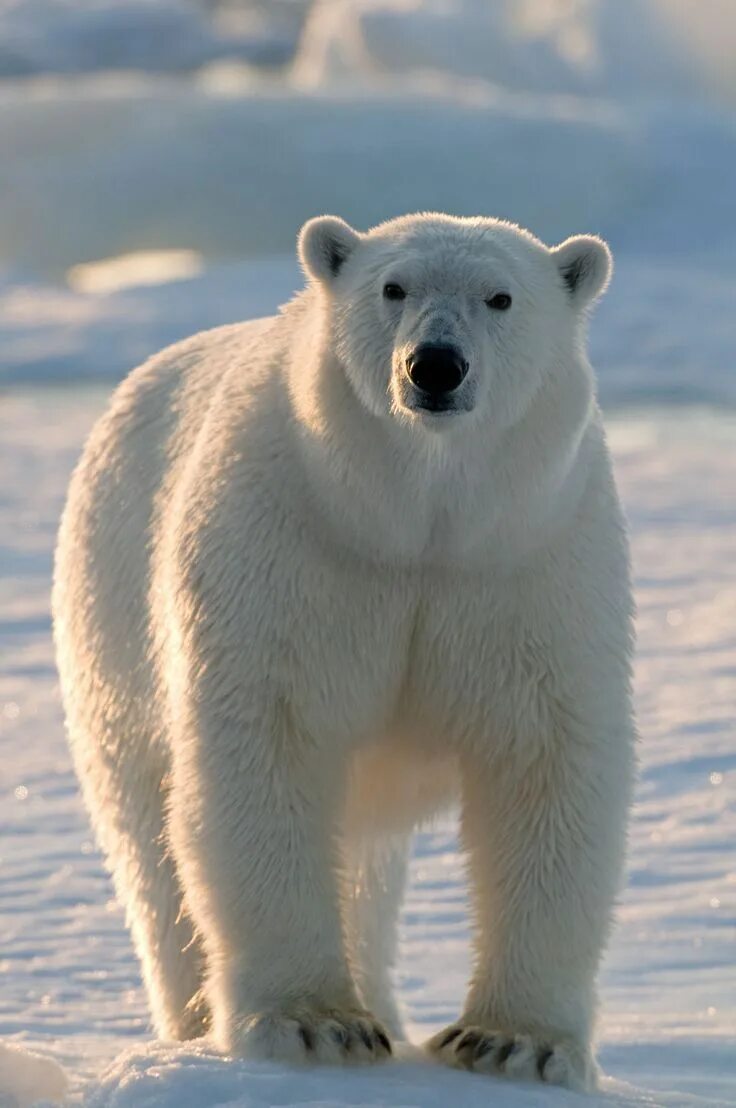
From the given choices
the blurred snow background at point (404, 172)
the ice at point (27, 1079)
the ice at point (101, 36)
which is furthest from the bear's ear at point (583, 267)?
the ice at point (101, 36)

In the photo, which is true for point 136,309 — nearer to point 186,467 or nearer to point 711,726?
point 711,726

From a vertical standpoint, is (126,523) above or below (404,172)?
below

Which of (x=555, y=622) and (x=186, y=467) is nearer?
(x=555, y=622)

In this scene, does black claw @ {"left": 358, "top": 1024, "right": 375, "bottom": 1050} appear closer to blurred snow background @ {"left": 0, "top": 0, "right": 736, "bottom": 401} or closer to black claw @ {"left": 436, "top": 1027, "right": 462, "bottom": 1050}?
black claw @ {"left": 436, "top": 1027, "right": 462, "bottom": 1050}

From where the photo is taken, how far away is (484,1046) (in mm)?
2760

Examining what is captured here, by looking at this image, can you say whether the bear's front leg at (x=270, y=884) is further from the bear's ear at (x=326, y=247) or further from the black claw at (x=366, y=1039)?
the bear's ear at (x=326, y=247)

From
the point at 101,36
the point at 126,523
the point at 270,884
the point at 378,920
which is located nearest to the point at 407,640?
the point at 270,884

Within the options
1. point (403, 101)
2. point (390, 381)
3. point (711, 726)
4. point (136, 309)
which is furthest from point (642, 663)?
point (403, 101)

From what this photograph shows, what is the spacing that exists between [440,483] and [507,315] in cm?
25

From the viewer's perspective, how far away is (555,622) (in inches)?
111

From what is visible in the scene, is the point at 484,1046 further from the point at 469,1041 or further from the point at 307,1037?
the point at 307,1037

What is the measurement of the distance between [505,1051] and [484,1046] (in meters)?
0.03

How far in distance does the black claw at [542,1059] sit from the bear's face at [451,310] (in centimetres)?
87

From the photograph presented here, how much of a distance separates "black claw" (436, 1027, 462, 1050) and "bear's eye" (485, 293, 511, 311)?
1019 mm
